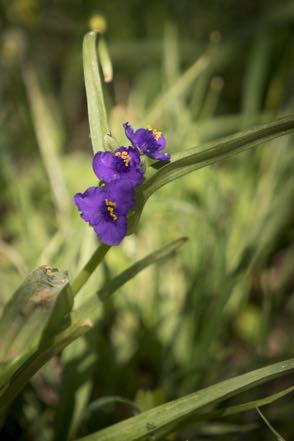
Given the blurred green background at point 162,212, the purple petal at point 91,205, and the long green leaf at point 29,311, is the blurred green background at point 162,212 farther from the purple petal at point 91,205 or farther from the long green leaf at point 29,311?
the purple petal at point 91,205

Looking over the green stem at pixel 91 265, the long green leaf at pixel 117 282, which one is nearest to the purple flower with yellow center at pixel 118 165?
the green stem at pixel 91 265

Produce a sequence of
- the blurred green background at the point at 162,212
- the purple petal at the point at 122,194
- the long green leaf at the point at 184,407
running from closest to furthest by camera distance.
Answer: the purple petal at the point at 122,194 < the long green leaf at the point at 184,407 < the blurred green background at the point at 162,212

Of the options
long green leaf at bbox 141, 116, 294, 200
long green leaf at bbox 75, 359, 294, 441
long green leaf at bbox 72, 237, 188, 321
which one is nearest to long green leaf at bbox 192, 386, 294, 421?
long green leaf at bbox 75, 359, 294, 441

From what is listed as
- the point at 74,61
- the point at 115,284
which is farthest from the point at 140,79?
the point at 115,284

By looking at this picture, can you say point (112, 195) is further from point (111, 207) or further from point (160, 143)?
point (160, 143)

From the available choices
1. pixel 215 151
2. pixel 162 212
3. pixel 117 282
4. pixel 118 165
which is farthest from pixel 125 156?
pixel 162 212
